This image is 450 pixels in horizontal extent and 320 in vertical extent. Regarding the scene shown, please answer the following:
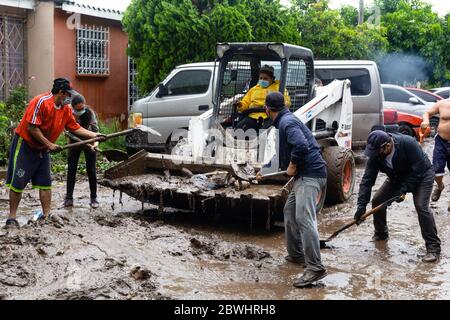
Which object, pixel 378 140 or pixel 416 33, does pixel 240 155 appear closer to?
pixel 378 140

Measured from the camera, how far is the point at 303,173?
5.88 m

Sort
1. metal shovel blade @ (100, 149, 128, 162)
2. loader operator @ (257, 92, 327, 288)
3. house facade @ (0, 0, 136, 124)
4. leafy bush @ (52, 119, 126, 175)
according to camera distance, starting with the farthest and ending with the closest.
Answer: house facade @ (0, 0, 136, 124) → leafy bush @ (52, 119, 126, 175) → metal shovel blade @ (100, 149, 128, 162) → loader operator @ (257, 92, 327, 288)

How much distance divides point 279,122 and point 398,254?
2244 mm

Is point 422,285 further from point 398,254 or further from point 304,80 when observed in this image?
point 304,80

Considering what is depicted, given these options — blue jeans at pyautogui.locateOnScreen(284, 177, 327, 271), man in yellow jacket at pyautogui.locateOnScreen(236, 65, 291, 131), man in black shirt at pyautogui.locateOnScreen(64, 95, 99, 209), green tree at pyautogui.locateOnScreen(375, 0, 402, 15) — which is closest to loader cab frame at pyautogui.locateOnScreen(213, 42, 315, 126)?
man in yellow jacket at pyautogui.locateOnScreen(236, 65, 291, 131)

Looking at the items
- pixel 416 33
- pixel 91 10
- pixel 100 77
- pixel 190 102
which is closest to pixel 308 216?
pixel 190 102

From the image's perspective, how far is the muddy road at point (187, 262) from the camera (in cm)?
536

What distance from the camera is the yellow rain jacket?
8.62 m

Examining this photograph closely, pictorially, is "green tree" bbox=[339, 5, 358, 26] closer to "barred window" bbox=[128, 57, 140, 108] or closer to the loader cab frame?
"barred window" bbox=[128, 57, 140, 108]

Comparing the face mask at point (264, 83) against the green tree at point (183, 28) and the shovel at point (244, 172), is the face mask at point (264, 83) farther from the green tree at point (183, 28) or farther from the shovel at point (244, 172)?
the green tree at point (183, 28)

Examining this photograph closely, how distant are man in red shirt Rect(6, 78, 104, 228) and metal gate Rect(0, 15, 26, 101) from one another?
667 centimetres

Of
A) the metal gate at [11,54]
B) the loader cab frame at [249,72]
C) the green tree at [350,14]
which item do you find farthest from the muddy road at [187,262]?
the green tree at [350,14]

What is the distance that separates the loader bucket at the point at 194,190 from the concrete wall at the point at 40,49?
6.33 meters

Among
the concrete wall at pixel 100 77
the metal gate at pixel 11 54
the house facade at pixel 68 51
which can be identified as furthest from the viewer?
the concrete wall at pixel 100 77
